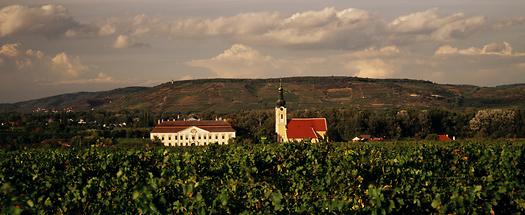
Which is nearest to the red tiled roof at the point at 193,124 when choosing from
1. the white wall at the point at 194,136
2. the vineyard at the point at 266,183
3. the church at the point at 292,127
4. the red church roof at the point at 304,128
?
the white wall at the point at 194,136

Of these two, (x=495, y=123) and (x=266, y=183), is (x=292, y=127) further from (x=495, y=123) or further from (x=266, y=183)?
(x=266, y=183)

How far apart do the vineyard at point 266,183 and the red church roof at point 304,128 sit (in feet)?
194

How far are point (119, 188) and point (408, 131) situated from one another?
9513 centimetres

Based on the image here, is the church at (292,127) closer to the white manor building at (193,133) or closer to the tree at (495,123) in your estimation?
the white manor building at (193,133)

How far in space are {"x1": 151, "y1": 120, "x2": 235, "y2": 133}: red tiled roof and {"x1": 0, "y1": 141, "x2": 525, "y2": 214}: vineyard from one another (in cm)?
7948

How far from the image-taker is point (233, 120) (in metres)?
118

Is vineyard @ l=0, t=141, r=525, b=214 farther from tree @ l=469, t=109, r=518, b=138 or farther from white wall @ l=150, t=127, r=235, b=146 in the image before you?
white wall @ l=150, t=127, r=235, b=146

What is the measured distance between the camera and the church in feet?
283

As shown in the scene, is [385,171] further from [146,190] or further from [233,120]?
[233,120]

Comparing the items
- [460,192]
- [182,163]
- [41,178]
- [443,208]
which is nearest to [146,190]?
[443,208]

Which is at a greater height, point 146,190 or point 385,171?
point 146,190

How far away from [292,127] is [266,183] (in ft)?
241

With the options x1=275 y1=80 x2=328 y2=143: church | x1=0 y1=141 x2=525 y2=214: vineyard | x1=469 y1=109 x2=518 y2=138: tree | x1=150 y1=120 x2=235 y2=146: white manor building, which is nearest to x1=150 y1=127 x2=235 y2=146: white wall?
x1=150 y1=120 x2=235 y2=146: white manor building

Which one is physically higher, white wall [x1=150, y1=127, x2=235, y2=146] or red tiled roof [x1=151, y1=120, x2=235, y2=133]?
red tiled roof [x1=151, y1=120, x2=235, y2=133]
